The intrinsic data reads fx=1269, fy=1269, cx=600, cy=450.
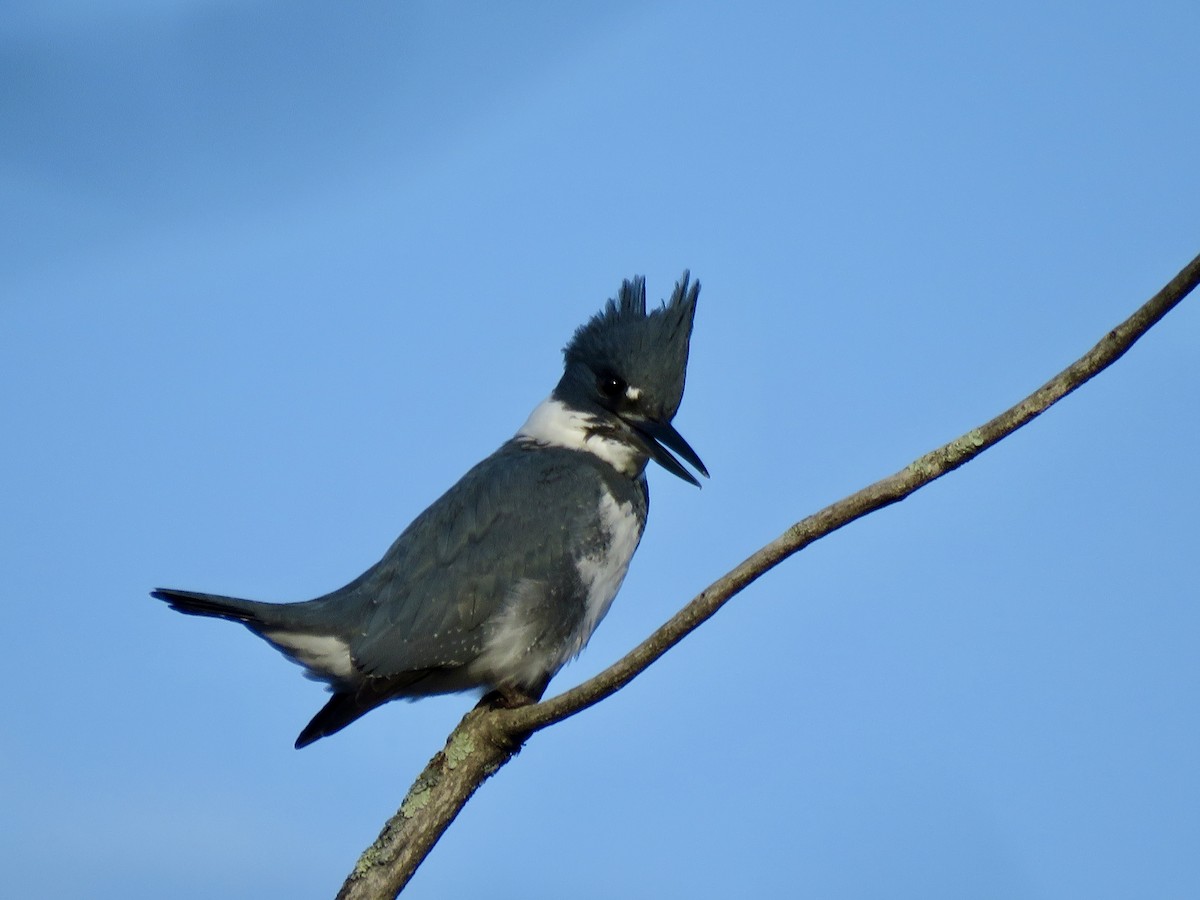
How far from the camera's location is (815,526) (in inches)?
94.0

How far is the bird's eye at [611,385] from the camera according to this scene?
12.4 feet

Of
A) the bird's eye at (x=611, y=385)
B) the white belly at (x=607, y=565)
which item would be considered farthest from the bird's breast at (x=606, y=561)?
the bird's eye at (x=611, y=385)

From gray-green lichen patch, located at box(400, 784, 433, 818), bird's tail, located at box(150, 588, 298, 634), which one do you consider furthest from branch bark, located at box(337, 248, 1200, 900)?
bird's tail, located at box(150, 588, 298, 634)

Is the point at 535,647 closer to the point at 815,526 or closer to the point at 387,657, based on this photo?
the point at 387,657

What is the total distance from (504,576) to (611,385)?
0.73 meters

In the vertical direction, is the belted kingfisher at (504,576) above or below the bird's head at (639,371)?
below

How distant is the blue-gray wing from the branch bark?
0.29m

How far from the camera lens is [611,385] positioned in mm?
3793

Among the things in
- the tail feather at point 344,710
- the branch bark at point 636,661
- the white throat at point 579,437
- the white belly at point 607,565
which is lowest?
the branch bark at point 636,661

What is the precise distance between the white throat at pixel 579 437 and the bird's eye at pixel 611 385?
0.09m

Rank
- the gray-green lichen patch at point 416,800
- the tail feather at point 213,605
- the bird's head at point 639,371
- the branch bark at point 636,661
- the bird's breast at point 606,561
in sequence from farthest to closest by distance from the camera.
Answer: the bird's head at point 639,371 → the bird's breast at point 606,561 → the tail feather at point 213,605 → the gray-green lichen patch at point 416,800 → the branch bark at point 636,661

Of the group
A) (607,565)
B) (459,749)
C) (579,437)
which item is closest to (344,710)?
(459,749)

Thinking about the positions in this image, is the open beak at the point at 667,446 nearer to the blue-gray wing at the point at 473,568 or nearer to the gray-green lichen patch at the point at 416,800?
the blue-gray wing at the point at 473,568

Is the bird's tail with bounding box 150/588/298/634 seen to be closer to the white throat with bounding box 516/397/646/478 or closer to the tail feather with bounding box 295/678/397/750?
the tail feather with bounding box 295/678/397/750
